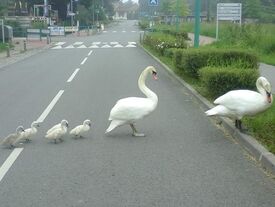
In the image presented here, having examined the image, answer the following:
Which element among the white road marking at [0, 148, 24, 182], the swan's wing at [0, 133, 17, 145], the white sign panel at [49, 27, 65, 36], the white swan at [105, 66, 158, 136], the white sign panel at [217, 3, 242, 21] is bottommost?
the white sign panel at [49, 27, 65, 36]

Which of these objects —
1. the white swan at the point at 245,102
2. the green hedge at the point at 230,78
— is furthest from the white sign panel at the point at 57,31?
the white swan at the point at 245,102

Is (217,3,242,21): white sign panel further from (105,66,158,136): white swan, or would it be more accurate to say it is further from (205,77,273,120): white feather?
(205,77,273,120): white feather

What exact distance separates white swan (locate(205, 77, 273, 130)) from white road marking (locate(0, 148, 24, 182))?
3.07 meters

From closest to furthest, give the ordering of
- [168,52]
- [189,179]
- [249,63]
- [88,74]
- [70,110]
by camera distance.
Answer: [189,179]
[70,110]
[249,63]
[88,74]
[168,52]

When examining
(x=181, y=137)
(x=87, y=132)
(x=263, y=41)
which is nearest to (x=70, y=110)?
(x=87, y=132)

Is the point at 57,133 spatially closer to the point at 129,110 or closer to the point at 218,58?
the point at 129,110

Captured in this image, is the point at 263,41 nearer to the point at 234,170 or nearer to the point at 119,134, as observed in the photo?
the point at 119,134

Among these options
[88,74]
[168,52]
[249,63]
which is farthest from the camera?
[168,52]

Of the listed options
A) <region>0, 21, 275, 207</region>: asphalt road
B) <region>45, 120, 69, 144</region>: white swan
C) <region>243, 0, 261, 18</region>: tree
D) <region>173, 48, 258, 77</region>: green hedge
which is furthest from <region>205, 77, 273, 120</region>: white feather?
<region>243, 0, 261, 18</region>: tree

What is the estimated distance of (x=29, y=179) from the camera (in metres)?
6.56

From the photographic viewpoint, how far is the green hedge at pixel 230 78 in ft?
37.1

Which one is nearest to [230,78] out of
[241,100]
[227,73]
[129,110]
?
[227,73]

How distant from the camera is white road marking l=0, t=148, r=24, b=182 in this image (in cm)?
691

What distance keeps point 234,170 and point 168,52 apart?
58.5 ft
